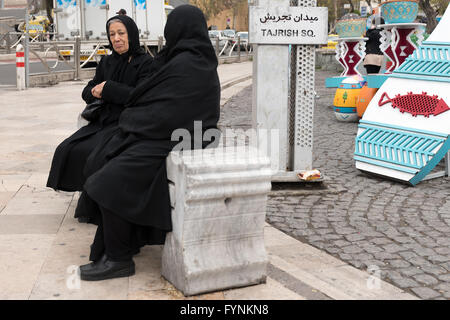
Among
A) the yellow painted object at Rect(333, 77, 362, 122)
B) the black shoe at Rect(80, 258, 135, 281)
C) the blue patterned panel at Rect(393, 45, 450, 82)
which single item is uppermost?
the blue patterned panel at Rect(393, 45, 450, 82)

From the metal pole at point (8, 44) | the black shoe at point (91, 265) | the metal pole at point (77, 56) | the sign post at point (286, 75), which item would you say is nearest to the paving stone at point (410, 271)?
the black shoe at point (91, 265)

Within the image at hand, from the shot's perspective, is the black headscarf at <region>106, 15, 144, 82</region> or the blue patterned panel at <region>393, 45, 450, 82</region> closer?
the black headscarf at <region>106, 15, 144, 82</region>

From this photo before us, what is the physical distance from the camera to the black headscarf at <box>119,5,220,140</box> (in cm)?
341

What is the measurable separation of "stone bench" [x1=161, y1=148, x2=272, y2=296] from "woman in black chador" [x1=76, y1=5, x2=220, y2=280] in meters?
0.13

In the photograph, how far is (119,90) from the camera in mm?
4340

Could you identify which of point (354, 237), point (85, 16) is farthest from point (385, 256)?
point (85, 16)

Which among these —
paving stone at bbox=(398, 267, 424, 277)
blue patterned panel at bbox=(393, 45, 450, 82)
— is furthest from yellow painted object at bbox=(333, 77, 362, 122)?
paving stone at bbox=(398, 267, 424, 277)

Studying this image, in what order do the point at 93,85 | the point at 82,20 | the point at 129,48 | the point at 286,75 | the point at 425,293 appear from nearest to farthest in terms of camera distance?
the point at 425,293, the point at 129,48, the point at 93,85, the point at 286,75, the point at 82,20

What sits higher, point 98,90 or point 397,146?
point 98,90

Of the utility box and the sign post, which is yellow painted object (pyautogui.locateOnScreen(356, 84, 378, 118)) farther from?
the utility box

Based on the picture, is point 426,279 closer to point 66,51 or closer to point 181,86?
point 181,86

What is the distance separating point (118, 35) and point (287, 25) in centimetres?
163

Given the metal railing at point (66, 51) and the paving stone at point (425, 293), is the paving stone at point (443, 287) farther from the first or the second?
the metal railing at point (66, 51)
